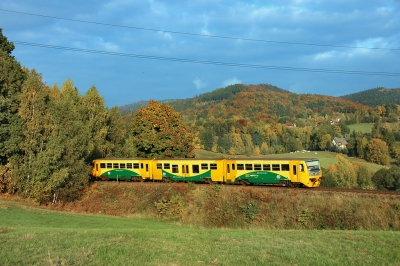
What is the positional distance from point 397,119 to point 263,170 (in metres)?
153

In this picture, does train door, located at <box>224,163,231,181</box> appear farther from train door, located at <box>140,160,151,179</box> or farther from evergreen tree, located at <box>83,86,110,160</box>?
evergreen tree, located at <box>83,86,110,160</box>

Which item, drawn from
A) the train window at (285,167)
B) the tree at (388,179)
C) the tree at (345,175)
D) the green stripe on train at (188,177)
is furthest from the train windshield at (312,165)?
the tree at (388,179)

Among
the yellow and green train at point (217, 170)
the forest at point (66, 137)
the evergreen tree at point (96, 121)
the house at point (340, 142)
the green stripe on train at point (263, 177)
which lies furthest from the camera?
the house at point (340, 142)

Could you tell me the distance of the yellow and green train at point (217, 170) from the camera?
30172mm

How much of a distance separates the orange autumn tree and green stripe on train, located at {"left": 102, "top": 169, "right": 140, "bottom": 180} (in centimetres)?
950

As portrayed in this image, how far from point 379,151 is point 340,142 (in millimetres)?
28812

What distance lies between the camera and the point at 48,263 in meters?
8.98

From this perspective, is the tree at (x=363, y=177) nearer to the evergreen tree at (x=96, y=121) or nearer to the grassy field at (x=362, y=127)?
the evergreen tree at (x=96, y=121)

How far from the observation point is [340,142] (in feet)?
424

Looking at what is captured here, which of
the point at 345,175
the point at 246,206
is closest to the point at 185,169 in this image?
the point at 246,206

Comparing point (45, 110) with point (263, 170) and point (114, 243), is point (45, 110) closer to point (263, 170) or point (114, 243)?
point (263, 170)

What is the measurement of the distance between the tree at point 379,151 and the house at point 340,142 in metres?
20.6

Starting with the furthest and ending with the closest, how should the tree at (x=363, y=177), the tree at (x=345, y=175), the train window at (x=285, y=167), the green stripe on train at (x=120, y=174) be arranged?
the tree at (x=363, y=177) → the tree at (x=345, y=175) → the green stripe on train at (x=120, y=174) → the train window at (x=285, y=167)

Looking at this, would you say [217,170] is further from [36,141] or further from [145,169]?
[36,141]
